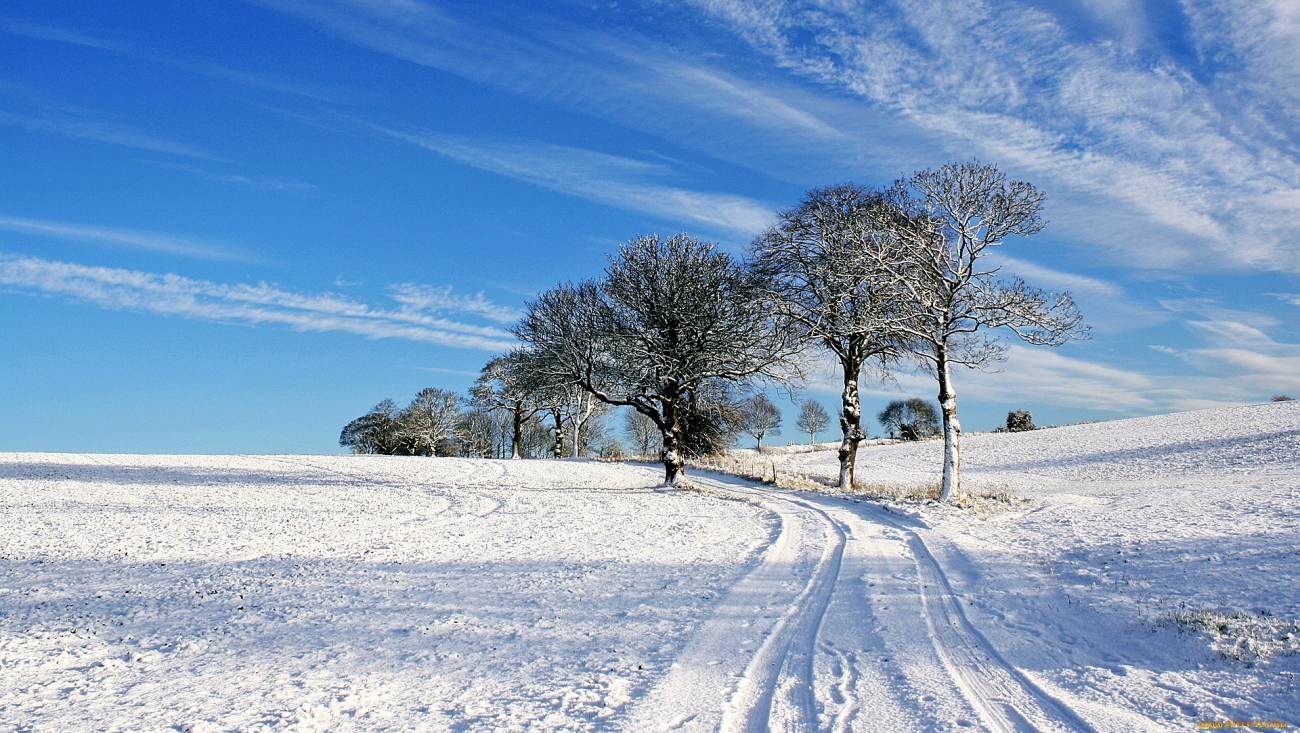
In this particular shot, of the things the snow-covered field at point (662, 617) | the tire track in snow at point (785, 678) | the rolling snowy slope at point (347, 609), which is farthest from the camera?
the rolling snowy slope at point (347, 609)

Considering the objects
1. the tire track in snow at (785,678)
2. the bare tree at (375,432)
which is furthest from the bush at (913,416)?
the tire track in snow at (785,678)

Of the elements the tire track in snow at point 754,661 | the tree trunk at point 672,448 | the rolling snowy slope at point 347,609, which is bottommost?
the rolling snowy slope at point 347,609

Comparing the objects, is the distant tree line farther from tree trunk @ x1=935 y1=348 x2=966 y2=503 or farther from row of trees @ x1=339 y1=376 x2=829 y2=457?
row of trees @ x1=339 y1=376 x2=829 y2=457

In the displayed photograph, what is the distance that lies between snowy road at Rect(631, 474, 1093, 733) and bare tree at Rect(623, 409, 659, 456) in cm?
6343

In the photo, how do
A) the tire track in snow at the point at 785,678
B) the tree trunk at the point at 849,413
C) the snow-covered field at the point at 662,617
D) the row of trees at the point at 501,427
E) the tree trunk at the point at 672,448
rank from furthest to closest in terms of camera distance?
the row of trees at the point at 501,427 < the tree trunk at the point at 672,448 < the tree trunk at the point at 849,413 < the snow-covered field at the point at 662,617 < the tire track in snow at the point at 785,678

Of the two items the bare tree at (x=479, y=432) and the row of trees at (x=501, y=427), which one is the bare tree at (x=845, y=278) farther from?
the bare tree at (x=479, y=432)

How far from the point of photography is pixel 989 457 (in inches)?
1625

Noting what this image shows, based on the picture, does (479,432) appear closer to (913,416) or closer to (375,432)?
(375,432)

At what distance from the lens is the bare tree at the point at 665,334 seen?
1070 inches

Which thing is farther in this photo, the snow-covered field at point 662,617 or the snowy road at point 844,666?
the snow-covered field at point 662,617

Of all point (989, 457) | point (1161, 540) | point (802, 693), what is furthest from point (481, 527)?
point (989, 457)

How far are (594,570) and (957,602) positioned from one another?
521cm

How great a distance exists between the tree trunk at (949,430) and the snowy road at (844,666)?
955 cm

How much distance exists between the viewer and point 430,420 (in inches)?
2564
